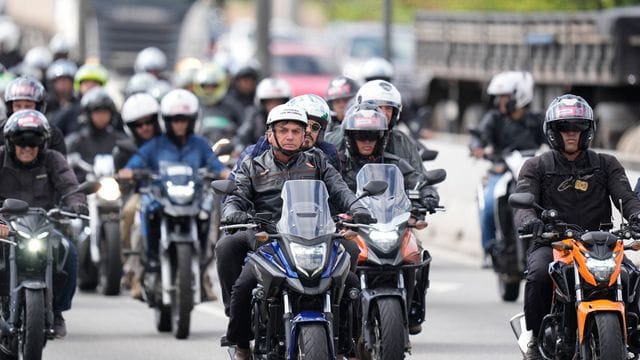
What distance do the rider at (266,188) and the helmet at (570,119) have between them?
1.23m

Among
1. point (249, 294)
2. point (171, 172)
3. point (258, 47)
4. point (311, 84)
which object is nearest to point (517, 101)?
point (171, 172)

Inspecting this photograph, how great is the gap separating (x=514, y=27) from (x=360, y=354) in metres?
22.6

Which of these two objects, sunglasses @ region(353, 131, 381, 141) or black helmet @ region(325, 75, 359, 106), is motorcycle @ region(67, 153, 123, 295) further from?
sunglasses @ region(353, 131, 381, 141)

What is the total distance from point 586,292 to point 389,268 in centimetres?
144

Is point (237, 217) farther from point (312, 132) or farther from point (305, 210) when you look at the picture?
point (312, 132)

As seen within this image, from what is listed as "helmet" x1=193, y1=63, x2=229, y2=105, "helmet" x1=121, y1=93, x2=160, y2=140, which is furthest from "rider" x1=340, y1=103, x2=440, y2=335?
"helmet" x1=193, y1=63, x2=229, y2=105

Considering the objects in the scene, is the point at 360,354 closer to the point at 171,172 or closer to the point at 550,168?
the point at 550,168

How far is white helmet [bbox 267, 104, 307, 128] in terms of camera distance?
10.8 m

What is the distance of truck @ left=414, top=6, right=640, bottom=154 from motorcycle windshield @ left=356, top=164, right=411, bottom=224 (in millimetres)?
15957

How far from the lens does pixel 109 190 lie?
16938 mm

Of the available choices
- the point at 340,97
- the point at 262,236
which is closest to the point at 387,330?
the point at 262,236

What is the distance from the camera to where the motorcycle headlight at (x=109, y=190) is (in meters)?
16.8

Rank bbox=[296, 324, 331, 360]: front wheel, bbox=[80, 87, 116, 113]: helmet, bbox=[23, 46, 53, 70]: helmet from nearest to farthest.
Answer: bbox=[296, 324, 331, 360]: front wheel < bbox=[80, 87, 116, 113]: helmet < bbox=[23, 46, 53, 70]: helmet

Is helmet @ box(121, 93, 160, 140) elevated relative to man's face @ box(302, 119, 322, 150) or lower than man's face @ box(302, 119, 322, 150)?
elevated
